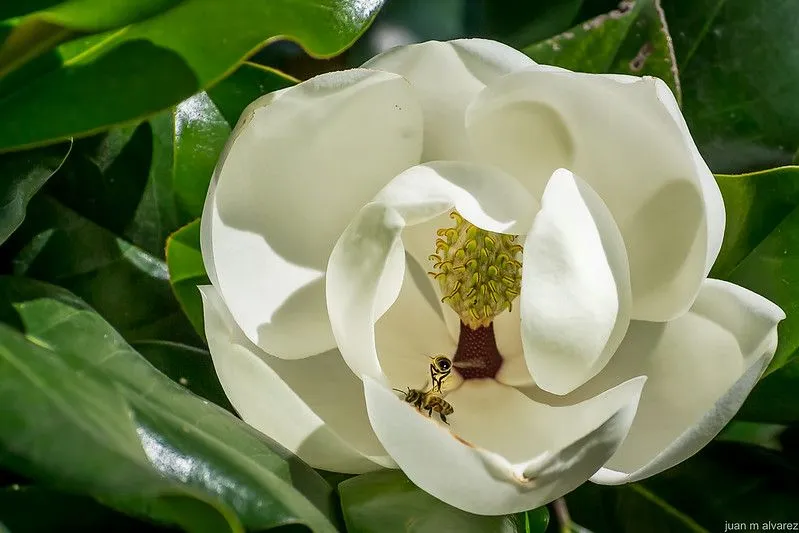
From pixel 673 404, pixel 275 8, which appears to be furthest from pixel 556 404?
pixel 275 8

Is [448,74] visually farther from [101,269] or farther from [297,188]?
[101,269]

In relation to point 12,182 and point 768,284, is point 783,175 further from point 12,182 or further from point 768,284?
point 12,182

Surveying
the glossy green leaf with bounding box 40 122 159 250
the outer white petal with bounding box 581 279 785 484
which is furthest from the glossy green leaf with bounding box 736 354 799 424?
the glossy green leaf with bounding box 40 122 159 250

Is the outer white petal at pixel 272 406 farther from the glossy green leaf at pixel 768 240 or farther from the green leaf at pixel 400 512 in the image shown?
the glossy green leaf at pixel 768 240

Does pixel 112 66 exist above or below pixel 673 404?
above

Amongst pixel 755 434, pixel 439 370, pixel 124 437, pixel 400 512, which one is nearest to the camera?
pixel 124 437

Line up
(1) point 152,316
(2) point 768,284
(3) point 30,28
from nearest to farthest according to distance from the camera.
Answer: (3) point 30,28, (2) point 768,284, (1) point 152,316

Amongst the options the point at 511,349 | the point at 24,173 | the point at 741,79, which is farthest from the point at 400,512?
the point at 741,79
